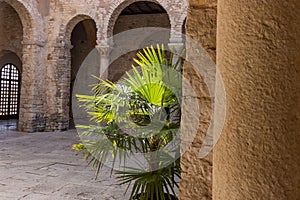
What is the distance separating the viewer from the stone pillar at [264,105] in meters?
0.97

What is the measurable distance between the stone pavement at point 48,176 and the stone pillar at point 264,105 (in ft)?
8.04

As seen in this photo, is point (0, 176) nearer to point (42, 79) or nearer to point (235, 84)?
point (235, 84)

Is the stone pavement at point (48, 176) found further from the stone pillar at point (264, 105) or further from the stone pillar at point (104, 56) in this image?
the stone pillar at point (104, 56)

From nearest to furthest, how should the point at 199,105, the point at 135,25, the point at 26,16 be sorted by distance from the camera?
the point at 199,105 → the point at 26,16 → the point at 135,25

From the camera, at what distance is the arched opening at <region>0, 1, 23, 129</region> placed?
39.8 ft

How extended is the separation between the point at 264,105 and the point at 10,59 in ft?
45.8

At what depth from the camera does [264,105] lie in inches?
39.2

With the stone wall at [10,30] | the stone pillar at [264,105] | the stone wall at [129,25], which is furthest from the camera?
the stone wall at [129,25]

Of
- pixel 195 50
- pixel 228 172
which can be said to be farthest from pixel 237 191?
pixel 195 50

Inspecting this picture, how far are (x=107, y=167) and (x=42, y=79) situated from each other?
5410mm

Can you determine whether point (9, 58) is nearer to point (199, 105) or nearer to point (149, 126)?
point (149, 126)

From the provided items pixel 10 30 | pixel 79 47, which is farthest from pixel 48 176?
pixel 10 30

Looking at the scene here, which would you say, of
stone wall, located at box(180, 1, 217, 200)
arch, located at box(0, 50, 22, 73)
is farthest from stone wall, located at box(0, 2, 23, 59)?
stone wall, located at box(180, 1, 217, 200)

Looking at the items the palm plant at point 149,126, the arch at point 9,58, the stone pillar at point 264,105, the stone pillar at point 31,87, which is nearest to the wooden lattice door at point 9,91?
the arch at point 9,58
